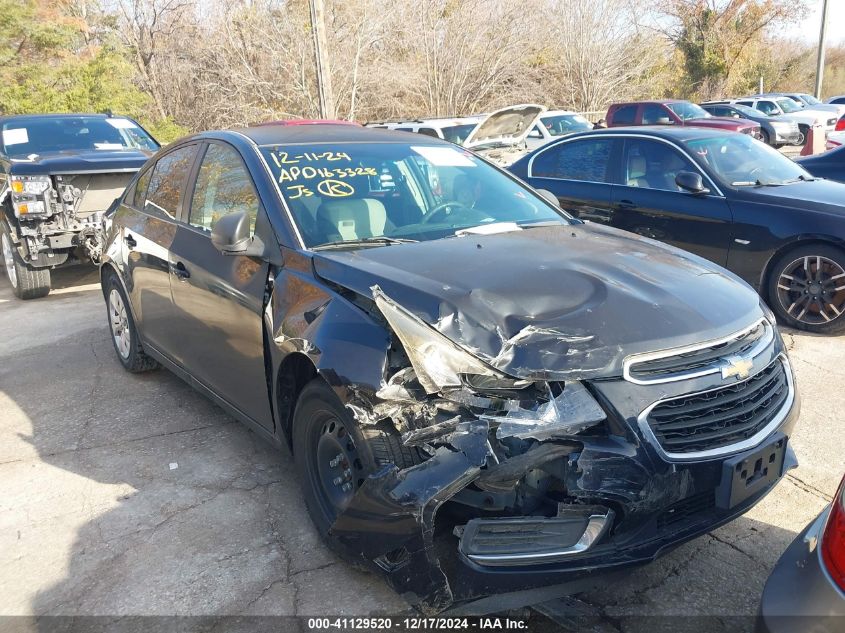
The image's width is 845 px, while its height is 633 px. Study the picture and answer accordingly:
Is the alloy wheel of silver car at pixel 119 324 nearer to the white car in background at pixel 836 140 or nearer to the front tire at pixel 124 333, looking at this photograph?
the front tire at pixel 124 333

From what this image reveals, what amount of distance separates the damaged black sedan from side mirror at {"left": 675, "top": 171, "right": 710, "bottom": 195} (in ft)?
9.42

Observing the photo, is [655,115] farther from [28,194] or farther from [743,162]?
[28,194]

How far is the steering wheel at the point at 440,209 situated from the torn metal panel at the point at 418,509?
153 cm

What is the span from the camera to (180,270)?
13.3ft

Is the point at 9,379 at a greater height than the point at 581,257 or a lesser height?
lesser

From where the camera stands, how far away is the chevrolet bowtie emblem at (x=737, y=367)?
8.37 ft

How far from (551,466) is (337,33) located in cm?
2353

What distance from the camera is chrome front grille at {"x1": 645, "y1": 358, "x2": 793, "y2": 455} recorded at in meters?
2.40

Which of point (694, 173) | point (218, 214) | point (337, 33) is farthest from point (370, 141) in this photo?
point (337, 33)

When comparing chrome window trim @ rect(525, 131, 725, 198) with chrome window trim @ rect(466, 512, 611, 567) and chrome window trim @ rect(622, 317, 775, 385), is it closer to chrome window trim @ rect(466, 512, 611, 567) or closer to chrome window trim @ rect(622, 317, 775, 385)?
chrome window trim @ rect(622, 317, 775, 385)

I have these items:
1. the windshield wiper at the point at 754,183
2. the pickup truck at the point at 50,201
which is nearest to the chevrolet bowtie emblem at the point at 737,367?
the windshield wiper at the point at 754,183

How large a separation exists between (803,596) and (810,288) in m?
4.59

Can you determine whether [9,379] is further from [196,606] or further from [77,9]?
[77,9]

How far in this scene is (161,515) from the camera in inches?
139
